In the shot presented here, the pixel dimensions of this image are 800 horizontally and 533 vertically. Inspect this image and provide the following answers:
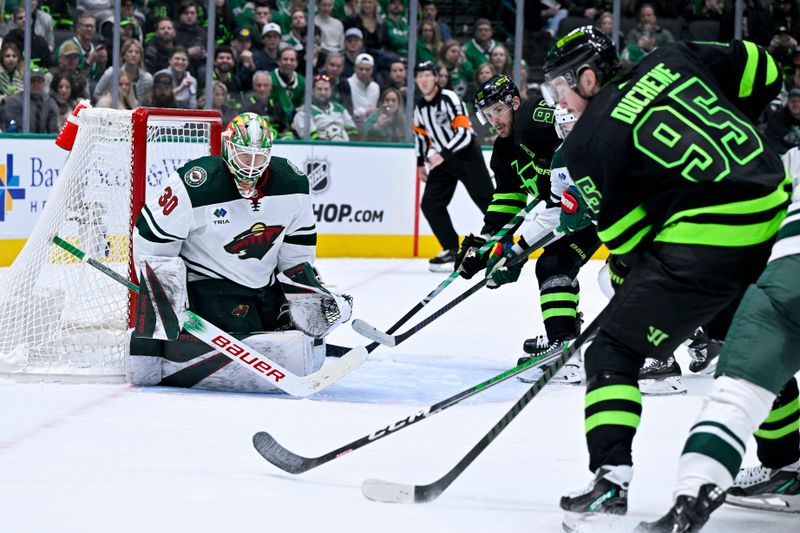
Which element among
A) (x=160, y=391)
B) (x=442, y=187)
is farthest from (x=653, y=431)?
(x=442, y=187)

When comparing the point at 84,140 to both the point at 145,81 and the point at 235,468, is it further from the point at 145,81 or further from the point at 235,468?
the point at 145,81

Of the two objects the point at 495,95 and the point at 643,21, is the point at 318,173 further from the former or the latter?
the point at 495,95

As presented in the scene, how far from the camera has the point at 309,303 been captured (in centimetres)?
412

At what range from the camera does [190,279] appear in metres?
4.08

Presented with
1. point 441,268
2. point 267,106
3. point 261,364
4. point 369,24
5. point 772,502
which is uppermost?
point 369,24

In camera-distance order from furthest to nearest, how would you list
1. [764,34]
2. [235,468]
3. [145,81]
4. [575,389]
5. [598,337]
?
[764,34], [145,81], [575,389], [235,468], [598,337]

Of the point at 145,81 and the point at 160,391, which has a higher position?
the point at 145,81

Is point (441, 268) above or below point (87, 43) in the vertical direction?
below

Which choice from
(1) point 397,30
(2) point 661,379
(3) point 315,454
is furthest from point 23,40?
(3) point 315,454

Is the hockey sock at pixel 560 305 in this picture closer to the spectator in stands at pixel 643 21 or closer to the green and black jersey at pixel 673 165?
the green and black jersey at pixel 673 165

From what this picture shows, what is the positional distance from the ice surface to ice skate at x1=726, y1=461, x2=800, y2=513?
24 mm

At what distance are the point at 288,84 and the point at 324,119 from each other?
0.33m

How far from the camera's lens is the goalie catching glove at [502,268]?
438 centimetres

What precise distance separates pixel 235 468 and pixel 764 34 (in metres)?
7.32
